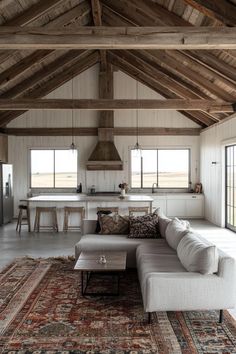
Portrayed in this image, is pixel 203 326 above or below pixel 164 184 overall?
below

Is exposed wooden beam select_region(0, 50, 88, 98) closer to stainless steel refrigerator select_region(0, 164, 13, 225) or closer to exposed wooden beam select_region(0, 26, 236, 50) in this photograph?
stainless steel refrigerator select_region(0, 164, 13, 225)

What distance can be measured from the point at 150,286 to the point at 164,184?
846 centimetres

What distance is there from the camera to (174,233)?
4926 millimetres

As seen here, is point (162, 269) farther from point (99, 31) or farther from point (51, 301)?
point (99, 31)

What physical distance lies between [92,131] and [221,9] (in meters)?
7.01

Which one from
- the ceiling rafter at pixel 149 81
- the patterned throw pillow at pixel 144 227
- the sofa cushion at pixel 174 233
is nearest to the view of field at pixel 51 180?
the ceiling rafter at pixel 149 81

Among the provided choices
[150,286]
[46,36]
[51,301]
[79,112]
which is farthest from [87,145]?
[150,286]

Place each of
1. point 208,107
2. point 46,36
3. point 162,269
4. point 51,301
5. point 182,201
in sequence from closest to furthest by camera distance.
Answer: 1. point 162,269
2. point 51,301
3. point 46,36
4. point 208,107
5. point 182,201

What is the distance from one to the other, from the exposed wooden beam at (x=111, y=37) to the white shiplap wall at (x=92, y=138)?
21.9 ft

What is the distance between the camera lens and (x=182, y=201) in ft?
36.6

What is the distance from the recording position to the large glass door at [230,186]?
29.5ft

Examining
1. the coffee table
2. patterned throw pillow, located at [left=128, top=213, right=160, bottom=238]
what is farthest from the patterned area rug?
patterned throw pillow, located at [left=128, top=213, right=160, bottom=238]

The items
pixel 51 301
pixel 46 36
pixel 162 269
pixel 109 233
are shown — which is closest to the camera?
pixel 162 269

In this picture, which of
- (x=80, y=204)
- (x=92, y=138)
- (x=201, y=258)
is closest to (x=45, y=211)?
(x=80, y=204)
